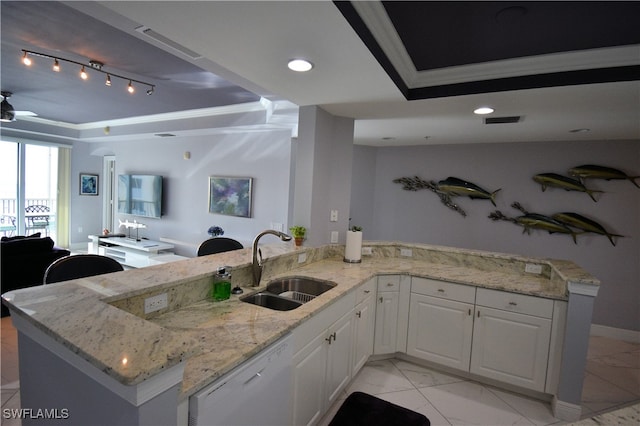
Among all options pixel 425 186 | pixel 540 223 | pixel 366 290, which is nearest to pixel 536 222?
pixel 540 223

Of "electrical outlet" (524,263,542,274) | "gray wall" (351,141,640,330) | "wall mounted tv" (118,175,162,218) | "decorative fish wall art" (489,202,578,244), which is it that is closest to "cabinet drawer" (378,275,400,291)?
"electrical outlet" (524,263,542,274)

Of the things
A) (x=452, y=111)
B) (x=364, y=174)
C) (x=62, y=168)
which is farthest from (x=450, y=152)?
(x=62, y=168)

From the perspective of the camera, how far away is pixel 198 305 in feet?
5.73

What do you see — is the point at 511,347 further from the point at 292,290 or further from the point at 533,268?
the point at 292,290

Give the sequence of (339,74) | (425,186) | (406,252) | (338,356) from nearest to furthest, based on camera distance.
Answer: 1. (339,74)
2. (338,356)
3. (406,252)
4. (425,186)

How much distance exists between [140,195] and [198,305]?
5.37 metres

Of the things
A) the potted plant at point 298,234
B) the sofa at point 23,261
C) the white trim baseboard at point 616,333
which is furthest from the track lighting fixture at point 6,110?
the white trim baseboard at point 616,333

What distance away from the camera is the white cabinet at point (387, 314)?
277 centimetres

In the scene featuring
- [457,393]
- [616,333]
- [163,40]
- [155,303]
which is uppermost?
[163,40]

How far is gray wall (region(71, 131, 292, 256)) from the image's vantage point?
4.64 m

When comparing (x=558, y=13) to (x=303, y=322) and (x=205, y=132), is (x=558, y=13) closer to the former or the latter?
(x=303, y=322)

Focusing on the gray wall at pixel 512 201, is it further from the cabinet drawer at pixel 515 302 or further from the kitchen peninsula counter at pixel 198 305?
the cabinet drawer at pixel 515 302

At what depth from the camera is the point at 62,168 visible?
7004 mm

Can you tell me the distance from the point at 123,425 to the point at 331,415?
5.50 ft
